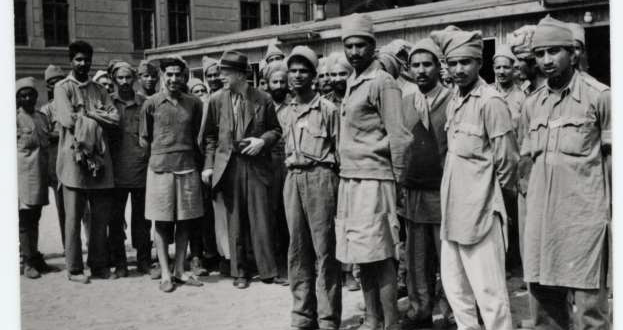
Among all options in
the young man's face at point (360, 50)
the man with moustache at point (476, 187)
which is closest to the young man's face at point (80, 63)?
the young man's face at point (360, 50)

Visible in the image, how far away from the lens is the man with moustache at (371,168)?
4.27 meters

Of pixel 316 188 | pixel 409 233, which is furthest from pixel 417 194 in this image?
pixel 316 188

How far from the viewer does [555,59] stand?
3674 millimetres

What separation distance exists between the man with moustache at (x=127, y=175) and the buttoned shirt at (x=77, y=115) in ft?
0.59

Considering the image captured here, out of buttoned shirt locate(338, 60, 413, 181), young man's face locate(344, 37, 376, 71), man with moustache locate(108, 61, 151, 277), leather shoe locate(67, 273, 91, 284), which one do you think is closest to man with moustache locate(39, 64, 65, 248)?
man with moustache locate(108, 61, 151, 277)

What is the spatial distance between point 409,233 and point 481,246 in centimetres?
102

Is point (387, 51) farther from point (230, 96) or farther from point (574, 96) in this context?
point (574, 96)

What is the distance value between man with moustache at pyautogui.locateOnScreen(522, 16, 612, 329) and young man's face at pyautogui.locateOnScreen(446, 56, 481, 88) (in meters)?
0.43

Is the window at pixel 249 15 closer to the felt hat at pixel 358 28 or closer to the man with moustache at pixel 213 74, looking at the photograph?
the man with moustache at pixel 213 74

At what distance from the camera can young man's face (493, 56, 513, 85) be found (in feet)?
20.1

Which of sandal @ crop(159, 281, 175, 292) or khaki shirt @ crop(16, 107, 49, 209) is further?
khaki shirt @ crop(16, 107, 49, 209)

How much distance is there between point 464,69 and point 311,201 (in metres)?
1.50

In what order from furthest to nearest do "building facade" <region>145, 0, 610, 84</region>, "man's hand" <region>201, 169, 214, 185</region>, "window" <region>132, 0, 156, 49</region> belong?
"window" <region>132, 0, 156, 49</region> → "building facade" <region>145, 0, 610, 84</region> → "man's hand" <region>201, 169, 214, 185</region>

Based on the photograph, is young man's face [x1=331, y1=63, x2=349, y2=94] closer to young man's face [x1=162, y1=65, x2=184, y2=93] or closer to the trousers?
the trousers
